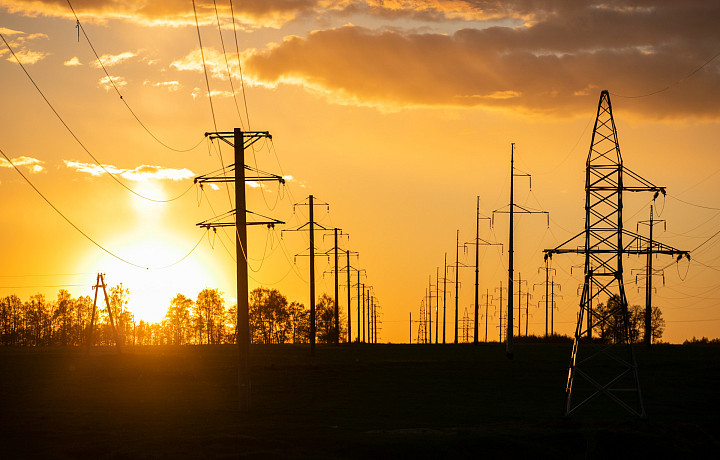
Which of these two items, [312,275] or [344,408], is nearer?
[344,408]

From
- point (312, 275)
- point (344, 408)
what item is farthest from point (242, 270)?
point (312, 275)

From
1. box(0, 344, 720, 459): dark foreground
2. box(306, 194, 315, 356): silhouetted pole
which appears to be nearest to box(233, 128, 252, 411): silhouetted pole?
box(0, 344, 720, 459): dark foreground

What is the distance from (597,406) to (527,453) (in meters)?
17.9

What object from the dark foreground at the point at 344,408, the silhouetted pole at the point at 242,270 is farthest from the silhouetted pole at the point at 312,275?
the silhouetted pole at the point at 242,270

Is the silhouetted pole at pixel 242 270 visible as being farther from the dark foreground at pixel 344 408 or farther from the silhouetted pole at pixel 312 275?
the silhouetted pole at pixel 312 275

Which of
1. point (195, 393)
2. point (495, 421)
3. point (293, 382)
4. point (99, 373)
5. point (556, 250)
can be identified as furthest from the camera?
point (99, 373)

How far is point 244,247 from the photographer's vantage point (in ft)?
130

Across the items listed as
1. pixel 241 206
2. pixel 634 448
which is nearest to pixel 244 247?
pixel 241 206

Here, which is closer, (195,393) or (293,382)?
(195,393)

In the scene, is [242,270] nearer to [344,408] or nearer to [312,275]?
[344,408]

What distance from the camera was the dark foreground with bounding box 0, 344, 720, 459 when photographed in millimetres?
29297

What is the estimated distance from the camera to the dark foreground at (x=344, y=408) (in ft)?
96.1

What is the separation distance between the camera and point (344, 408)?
43.2 meters

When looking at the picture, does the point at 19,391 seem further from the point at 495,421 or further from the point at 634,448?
the point at 634,448
